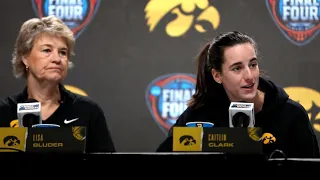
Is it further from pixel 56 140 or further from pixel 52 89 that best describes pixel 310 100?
pixel 56 140

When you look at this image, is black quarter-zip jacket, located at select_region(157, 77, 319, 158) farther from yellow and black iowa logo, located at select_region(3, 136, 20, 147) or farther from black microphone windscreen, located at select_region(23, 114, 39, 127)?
yellow and black iowa logo, located at select_region(3, 136, 20, 147)

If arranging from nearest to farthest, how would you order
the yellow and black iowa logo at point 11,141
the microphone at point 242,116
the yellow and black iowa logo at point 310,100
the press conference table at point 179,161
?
the press conference table at point 179,161
the yellow and black iowa logo at point 11,141
the microphone at point 242,116
the yellow and black iowa logo at point 310,100

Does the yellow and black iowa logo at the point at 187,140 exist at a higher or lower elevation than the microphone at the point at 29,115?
lower

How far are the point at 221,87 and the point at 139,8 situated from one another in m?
1.12

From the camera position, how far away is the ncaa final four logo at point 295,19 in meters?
3.38

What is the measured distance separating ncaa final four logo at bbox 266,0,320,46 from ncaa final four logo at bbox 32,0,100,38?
3.47 ft


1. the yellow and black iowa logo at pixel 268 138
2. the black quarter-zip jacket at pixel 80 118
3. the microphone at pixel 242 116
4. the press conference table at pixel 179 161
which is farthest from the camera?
the black quarter-zip jacket at pixel 80 118

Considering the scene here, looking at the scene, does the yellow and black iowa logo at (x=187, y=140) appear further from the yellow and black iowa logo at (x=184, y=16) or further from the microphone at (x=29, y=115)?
the yellow and black iowa logo at (x=184, y=16)

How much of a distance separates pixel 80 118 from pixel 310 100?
1.46 m

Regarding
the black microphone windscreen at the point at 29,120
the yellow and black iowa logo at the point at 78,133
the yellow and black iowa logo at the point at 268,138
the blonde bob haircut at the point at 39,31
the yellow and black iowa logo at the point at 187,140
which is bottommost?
the yellow and black iowa logo at the point at 268,138

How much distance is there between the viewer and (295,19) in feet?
11.1

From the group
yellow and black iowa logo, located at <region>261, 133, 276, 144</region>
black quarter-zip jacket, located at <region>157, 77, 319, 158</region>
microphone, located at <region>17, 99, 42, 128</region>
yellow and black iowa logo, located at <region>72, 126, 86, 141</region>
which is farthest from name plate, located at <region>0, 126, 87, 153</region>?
yellow and black iowa logo, located at <region>261, 133, 276, 144</region>

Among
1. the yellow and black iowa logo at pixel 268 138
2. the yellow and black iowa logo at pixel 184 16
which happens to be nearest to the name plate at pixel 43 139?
the yellow and black iowa logo at pixel 268 138

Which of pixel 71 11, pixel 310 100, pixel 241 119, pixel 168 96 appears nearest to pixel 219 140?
pixel 241 119
